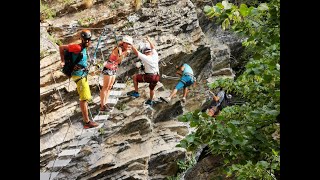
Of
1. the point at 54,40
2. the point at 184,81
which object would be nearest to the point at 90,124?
the point at 54,40

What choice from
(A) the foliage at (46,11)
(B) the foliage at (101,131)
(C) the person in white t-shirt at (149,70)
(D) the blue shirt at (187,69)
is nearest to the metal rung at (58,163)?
(B) the foliage at (101,131)

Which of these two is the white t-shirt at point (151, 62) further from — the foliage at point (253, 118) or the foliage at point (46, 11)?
the foliage at point (253, 118)

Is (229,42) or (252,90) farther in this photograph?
(229,42)

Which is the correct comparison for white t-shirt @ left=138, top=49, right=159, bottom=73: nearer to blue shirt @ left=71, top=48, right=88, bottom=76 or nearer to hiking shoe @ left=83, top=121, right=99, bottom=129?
blue shirt @ left=71, top=48, right=88, bottom=76

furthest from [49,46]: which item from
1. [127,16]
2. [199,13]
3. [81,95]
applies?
[199,13]

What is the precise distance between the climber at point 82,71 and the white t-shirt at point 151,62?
0.85 metres

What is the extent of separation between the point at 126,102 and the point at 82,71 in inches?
36.3

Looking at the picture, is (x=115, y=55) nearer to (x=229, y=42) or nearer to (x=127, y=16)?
(x=127, y=16)

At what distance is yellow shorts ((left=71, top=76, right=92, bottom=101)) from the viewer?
4824mm
